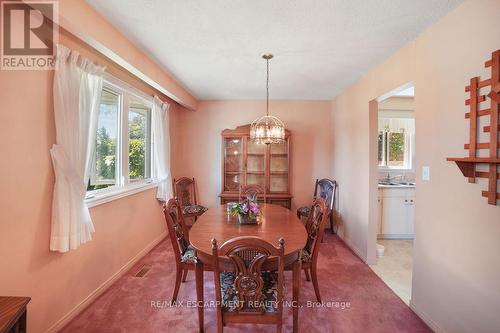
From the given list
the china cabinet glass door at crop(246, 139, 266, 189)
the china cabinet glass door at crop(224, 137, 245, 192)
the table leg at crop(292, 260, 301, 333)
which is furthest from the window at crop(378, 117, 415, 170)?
the table leg at crop(292, 260, 301, 333)

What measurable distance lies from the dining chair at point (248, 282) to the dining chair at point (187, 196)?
2.34 m

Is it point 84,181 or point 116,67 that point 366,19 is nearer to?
point 116,67

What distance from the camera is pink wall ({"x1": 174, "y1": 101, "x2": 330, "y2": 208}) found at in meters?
4.29

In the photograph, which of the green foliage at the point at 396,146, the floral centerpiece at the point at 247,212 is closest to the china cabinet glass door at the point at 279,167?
the green foliage at the point at 396,146

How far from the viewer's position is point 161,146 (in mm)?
3395

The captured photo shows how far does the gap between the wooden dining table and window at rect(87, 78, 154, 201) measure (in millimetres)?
1136

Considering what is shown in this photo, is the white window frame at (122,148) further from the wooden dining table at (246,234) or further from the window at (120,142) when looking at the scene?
the wooden dining table at (246,234)

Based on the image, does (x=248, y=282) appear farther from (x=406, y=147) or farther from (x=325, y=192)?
(x=406, y=147)

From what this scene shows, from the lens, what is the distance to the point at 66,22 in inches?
59.4

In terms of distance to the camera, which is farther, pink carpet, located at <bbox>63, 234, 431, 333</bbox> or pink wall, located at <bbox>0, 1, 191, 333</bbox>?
pink carpet, located at <bbox>63, 234, 431, 333</bbox>

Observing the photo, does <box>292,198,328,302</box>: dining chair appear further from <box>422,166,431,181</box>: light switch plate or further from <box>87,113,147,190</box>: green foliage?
<box>87,113,147,190</box>: green foliage

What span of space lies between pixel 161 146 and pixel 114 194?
113 cm

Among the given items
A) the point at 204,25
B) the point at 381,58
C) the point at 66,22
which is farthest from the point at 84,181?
the point at 381,58

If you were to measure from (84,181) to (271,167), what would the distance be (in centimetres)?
291
